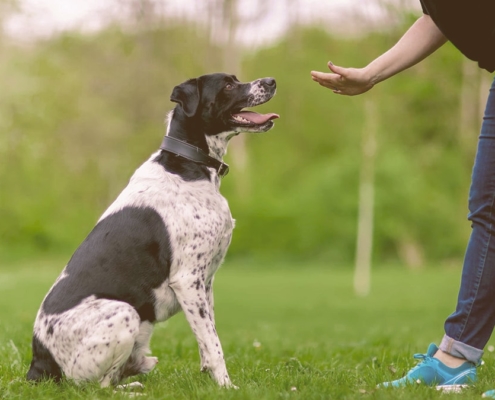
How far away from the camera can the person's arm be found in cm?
369

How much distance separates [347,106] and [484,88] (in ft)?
13.9

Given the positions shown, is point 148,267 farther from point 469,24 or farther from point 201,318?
point 469,24

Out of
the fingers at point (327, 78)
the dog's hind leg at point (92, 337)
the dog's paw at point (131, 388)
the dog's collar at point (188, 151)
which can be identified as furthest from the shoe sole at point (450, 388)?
the dog's collar at point (188, 151)

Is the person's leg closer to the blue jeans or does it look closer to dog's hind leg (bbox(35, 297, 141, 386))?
the blue jeans

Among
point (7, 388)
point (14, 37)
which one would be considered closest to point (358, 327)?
point (7, 388)

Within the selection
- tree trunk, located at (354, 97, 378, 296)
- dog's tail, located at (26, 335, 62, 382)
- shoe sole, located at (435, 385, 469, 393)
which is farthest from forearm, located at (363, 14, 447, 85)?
tree trunk, located at (354, 97, 378, 296)

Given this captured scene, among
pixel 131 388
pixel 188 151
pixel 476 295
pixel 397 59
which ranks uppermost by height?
pixel 397 59

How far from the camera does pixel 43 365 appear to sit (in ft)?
12.0

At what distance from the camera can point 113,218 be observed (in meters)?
3.82

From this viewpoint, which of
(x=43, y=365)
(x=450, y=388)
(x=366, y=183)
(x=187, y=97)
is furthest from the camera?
(x=366, y=183)

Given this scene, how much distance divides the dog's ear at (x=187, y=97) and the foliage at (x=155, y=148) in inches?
678

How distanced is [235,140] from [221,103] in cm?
2706

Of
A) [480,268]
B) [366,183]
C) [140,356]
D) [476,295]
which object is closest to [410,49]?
[480,268]

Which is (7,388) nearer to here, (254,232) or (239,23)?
(254,232)
